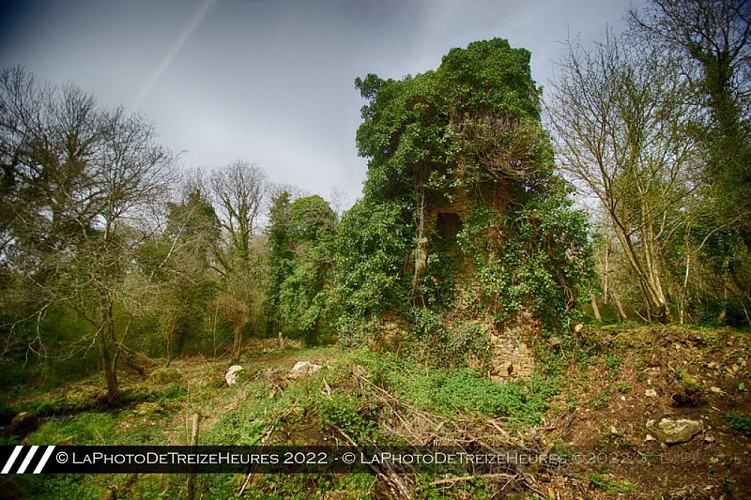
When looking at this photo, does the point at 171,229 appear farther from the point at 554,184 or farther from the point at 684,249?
the point at 684,249

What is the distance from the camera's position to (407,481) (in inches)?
158

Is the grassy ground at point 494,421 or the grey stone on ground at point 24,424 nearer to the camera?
the grassy ground at point 494,421

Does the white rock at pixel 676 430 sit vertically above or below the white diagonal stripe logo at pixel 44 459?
above

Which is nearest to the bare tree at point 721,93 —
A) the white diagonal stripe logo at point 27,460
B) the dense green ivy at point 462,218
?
the dense green ivy at point 462,218

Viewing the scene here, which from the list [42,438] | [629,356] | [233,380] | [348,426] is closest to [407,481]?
[348,426]

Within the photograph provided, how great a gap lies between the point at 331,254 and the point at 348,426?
11.1 metres

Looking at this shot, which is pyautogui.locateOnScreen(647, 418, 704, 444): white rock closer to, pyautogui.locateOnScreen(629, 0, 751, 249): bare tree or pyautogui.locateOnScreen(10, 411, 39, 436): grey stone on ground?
pyautogui.locateOnScreen(629, 0, 751, 249): bare tree

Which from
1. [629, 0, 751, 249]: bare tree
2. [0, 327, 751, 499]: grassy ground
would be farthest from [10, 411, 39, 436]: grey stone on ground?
[629, 0, 751, 249]: bare tree

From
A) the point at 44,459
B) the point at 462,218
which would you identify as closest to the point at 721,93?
the point at 462,218

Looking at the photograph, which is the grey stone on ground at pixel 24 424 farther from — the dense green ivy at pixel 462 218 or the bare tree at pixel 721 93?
the bare tree at pixel 721 93

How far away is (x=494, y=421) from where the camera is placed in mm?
5367

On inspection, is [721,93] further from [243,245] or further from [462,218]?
[243,245]

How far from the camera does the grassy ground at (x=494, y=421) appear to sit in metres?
3.86

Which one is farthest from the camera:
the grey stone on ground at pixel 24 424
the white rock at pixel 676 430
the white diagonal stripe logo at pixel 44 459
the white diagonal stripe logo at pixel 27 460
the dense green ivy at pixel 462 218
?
the dense green ivy at pixel 462 218
